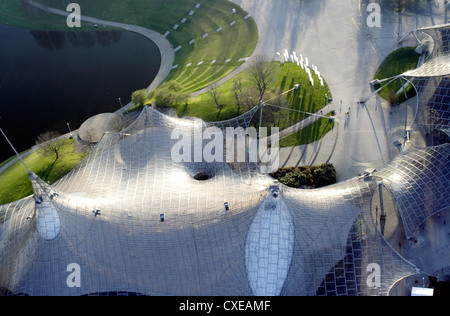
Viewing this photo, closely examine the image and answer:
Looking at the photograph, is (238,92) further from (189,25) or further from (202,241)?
(202,241)

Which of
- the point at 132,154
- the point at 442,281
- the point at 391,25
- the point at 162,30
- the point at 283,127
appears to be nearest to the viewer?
the point at 442,281

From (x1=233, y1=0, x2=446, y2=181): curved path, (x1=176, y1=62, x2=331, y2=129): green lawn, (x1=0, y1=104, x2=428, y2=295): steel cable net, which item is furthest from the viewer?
(x1=176, y1=62, x2=331, y2=129): green lawn

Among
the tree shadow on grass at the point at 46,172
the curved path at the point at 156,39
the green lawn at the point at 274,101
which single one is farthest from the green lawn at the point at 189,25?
the tree shadow on grass at the point at 46,172

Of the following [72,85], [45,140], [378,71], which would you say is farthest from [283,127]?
[72,85]

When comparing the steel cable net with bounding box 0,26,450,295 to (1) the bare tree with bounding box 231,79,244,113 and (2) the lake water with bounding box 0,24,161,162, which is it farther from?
(2) the lake water with bounding box 0,24,161,162

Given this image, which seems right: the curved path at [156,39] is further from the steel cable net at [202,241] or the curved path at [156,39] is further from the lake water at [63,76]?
the steel cable net at [202,241]

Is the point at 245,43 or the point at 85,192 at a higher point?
the point at 245,43

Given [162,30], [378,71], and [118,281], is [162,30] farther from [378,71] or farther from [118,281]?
[118,281]

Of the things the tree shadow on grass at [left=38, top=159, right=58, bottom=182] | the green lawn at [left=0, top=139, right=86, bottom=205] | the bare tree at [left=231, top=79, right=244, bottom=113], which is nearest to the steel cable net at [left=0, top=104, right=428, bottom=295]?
the green lawn at [left=0, top=139, right=86, bottom=205]
